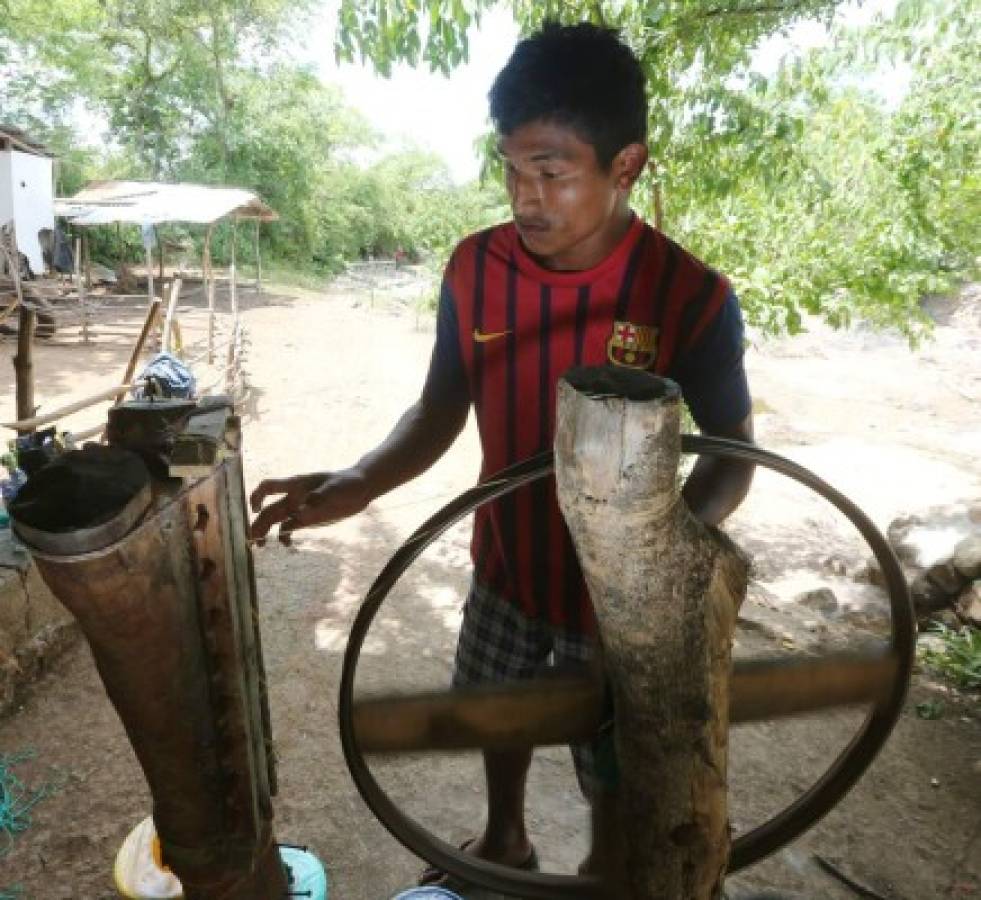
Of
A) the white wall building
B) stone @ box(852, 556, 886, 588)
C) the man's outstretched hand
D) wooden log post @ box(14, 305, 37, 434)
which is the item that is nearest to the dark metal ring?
the man's outstretched hand

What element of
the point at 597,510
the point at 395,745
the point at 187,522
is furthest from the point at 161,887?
the point at 597,510

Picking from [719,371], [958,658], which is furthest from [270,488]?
[958,658]

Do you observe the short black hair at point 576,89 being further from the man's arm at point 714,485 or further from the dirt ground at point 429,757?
the dirt ground at point 429,757

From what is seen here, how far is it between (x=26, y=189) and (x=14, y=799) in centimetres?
2039

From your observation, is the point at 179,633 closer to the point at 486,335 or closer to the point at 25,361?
the point at 486,335

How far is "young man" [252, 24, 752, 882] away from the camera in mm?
1548

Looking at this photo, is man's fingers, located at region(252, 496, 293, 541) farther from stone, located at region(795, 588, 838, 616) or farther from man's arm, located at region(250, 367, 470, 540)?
stone, located at region(795, 588, 838, 616)

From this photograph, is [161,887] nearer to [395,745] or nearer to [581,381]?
[395,745]

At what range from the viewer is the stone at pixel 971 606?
4.74 metres

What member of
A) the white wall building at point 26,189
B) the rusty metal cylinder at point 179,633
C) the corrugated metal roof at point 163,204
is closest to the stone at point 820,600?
the rusty metal cylinder at point 179,633

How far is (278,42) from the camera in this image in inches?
1019

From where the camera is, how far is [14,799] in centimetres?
293

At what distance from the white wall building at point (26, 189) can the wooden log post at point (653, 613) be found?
21311mm

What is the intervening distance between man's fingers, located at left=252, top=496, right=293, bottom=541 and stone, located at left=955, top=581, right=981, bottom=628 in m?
4.85
